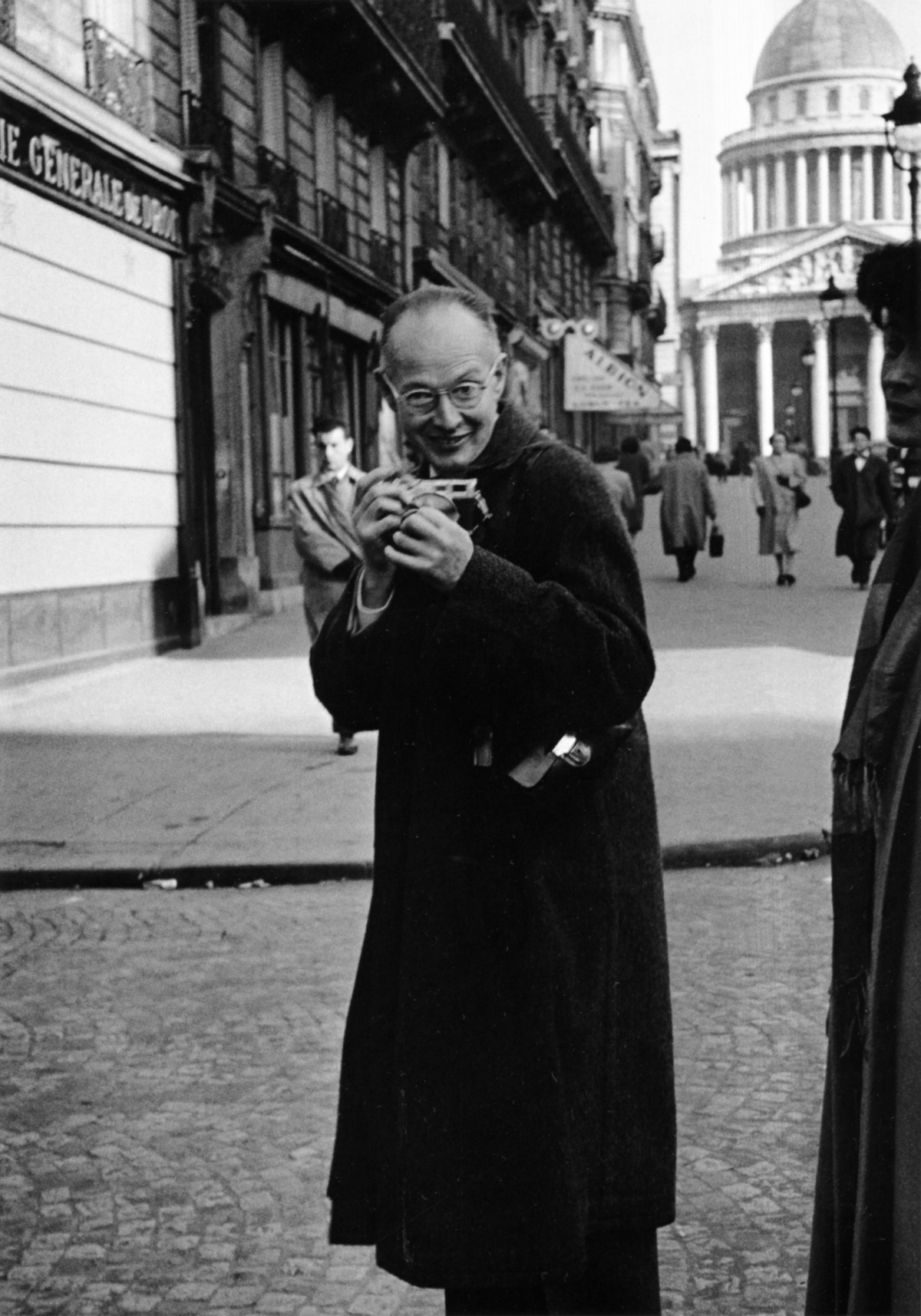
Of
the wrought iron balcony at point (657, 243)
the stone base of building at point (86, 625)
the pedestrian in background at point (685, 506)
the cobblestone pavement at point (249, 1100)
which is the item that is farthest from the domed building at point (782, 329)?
the cobblestone pavement at point (249, 1100)

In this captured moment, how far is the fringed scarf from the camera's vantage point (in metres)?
2.41

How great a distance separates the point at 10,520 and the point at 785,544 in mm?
12854

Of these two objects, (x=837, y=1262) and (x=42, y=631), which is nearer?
(x=837, y=1262)

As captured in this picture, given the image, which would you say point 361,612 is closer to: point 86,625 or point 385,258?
point 86,625

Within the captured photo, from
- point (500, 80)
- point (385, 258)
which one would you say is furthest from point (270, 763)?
point (500, 80)

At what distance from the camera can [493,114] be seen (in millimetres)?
32688

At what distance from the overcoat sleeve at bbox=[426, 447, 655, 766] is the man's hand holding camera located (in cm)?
3

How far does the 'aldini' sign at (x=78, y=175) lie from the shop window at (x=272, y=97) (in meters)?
3.98

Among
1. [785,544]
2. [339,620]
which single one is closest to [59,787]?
[339,620]

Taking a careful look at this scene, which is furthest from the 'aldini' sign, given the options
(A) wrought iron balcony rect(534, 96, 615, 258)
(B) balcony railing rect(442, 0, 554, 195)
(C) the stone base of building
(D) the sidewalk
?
(A) wrought iron balcony rect(534, 96, 615, 258)

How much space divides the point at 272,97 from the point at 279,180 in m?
0.87

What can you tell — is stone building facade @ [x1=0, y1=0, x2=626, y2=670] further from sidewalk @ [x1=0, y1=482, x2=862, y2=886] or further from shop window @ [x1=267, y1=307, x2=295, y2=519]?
sidewalk @ [x1=0, y1=482, x2=862, y2=886]

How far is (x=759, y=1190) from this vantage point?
4.16 m

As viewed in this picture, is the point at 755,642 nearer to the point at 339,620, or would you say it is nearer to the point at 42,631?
the point at 42,631
